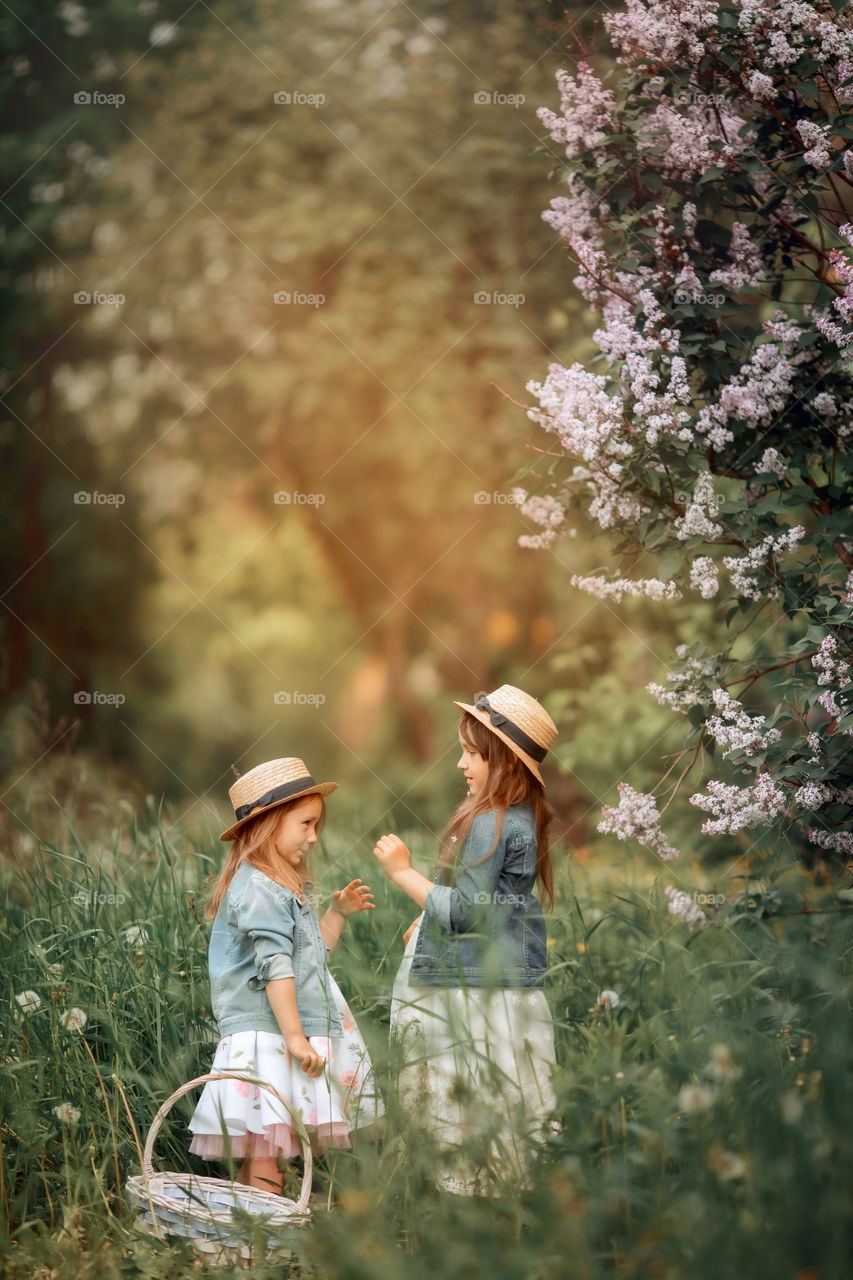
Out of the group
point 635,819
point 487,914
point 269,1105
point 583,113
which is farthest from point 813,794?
point 583,113

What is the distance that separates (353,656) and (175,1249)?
17.4 ft

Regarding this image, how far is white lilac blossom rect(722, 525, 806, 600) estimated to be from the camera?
2.66 m

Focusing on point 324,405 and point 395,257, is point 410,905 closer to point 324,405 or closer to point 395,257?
point 324,405

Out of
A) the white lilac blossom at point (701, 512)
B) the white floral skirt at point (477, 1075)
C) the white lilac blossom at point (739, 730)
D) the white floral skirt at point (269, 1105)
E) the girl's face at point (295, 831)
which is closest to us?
the white floral skirt at point (477, 1075)

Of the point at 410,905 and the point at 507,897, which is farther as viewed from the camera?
the point at 410,905

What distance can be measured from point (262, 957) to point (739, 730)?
1.21 meters

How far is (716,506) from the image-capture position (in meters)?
2.70

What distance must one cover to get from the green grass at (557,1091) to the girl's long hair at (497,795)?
362 mm

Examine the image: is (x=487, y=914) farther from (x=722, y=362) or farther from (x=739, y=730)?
(x=722, y=362)

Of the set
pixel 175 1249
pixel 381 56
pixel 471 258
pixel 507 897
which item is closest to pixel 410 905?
pixel 507 897

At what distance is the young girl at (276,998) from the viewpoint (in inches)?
87.2

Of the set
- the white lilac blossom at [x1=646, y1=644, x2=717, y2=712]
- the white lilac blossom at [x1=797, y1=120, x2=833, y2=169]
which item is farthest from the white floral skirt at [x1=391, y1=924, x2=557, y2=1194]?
the white lilac blossom at [x1=797, y1=120, x2=833, y2=169]

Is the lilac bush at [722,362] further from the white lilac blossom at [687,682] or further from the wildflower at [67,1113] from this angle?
the wildflower at [67,1113]

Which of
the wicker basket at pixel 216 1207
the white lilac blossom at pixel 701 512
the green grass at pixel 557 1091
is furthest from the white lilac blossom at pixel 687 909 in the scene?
the wicker basket at pixel 216 1207
